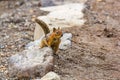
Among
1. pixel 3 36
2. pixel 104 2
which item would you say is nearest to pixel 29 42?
pixel 3 36

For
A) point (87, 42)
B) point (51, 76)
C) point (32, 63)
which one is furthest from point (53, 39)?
point (87, 42)

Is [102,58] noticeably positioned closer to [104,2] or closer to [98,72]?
[98,72]

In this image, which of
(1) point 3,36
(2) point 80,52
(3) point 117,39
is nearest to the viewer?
(2) point 80,52

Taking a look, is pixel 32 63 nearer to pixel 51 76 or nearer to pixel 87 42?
pixel 51 76

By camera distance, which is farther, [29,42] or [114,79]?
→ [29,42]

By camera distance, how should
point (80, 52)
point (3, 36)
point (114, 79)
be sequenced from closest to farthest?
1. point (114, 79)
2. point (80, 52)
3. point (3, 36)

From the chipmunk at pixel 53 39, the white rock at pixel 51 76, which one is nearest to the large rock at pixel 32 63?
the chipmunk at pixel 53 39

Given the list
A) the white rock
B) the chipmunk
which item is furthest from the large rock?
the white rock

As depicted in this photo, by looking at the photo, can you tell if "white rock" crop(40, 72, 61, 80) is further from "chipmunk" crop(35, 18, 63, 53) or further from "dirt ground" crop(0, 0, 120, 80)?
"chipmunk" crop(35, 18, 63, 53)
